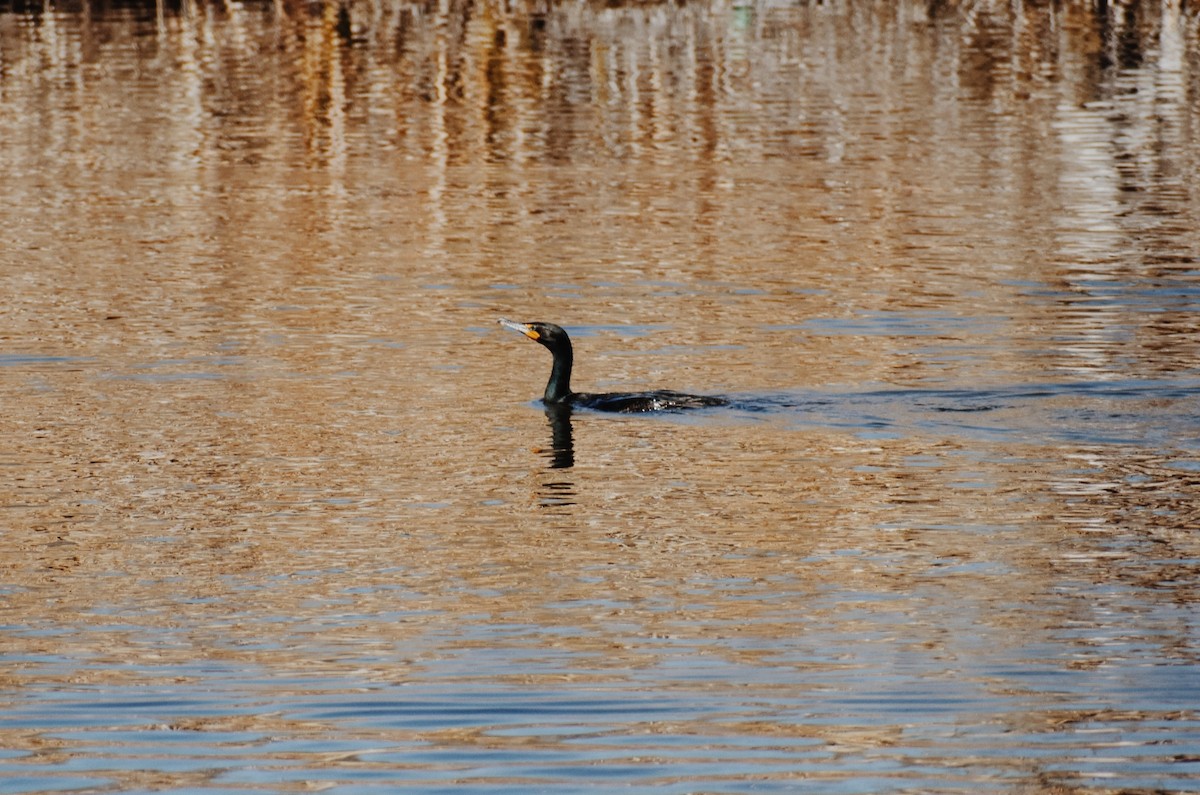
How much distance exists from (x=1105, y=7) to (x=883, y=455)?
50817 millimetres

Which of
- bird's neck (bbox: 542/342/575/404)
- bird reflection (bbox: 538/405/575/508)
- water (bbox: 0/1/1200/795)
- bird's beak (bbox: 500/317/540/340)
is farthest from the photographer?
bird's beak (bbox: 500/317/540/340)

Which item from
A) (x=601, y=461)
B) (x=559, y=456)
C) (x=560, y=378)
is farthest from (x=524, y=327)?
(x=601, y=461)

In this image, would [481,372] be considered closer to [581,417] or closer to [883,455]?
[581,417]

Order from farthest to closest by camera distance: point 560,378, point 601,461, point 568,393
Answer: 1. point 568,393
2. point 560,378
3. point 601,461

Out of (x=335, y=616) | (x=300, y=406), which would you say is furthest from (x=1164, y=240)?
(x=335, y=616)

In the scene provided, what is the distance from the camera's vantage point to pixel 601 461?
15273mm

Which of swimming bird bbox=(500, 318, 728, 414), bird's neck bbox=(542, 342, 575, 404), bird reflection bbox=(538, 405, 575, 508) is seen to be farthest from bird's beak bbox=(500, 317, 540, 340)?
bird reflection bbox=(538, 405, 575, 508)

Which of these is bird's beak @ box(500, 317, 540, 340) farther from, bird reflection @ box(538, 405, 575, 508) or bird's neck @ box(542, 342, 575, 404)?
bird reflection @ box(538, 405, 575, 508)

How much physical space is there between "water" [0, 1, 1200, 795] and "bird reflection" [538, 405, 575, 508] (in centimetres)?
7

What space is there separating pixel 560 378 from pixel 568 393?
7.0 inches

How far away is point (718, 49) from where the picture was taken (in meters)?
50.6

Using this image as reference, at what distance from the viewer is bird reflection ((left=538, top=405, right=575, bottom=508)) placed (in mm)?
13836

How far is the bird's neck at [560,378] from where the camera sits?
17281mm

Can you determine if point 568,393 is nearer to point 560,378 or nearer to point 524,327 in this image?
point 560,378
